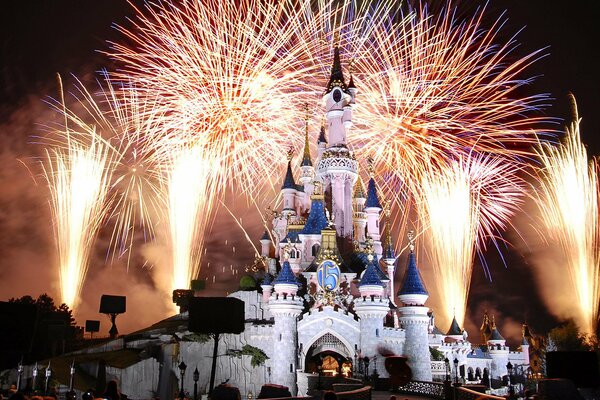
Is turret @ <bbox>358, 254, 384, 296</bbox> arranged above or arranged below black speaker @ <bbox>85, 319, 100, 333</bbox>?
above

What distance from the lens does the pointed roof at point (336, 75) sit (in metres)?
53.7

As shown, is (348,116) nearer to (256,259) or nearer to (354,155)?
(354,155)

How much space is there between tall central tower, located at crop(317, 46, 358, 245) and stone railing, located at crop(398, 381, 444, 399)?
18.0 m

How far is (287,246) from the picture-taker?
159 feet

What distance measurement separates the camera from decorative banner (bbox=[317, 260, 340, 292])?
143 ft

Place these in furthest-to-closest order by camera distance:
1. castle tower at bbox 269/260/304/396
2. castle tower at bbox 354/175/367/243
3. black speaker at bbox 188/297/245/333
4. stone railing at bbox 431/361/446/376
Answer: castle tower at bbox 354/175/367/243
stone railing at bbox 431/361/446/376
castle tower at bbox 269/260/304/396
black speaker at bbox 188/297/245/333

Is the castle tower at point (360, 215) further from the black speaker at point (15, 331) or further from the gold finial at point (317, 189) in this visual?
the black speaker at point (15, 331)

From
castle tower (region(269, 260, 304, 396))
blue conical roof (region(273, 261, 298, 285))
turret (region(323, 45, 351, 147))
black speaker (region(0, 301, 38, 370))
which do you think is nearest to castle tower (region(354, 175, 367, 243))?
turret (region(323, 45, 351, 147))

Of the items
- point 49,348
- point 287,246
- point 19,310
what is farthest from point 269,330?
point 19,310

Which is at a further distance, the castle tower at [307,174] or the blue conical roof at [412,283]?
the castle tower at [307,174]

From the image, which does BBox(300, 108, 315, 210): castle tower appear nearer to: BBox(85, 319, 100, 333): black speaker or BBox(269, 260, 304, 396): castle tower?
BBox(269, 260, 304, 396): castle tower

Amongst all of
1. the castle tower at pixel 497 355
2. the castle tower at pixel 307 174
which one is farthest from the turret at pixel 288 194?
the castle tower at pixel 497 355

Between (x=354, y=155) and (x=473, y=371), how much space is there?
2196 cm

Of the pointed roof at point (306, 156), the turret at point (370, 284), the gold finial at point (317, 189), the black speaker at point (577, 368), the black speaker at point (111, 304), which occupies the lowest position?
the black speaker at point (577, 368)
